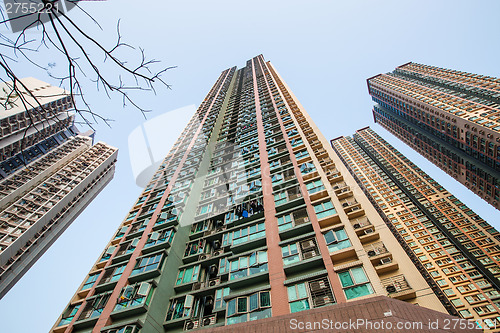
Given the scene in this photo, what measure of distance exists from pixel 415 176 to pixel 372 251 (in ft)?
216

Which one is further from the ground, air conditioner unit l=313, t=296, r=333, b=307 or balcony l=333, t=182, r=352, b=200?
balcony l=333, t=182, r=352, b=200

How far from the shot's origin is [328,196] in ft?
55.0

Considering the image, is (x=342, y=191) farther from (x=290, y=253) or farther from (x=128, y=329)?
(x=128, y=329)

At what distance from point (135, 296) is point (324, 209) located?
12.1m

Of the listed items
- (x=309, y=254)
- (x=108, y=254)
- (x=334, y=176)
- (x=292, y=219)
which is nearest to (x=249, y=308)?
(x=309, y=254)

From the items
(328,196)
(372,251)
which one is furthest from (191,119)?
(372,251)

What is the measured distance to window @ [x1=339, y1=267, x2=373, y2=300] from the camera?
1072cm

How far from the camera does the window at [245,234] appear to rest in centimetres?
1664

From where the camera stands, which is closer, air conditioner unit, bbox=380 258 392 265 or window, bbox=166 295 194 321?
air conditioner unit, bbox=380 258 392 265

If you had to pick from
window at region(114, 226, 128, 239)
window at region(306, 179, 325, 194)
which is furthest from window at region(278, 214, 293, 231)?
window at region(114, 226, 128, 239)

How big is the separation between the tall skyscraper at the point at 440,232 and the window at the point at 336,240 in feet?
124

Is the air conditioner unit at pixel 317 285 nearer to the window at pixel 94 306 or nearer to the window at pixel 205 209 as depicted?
the window at pixel 205 209

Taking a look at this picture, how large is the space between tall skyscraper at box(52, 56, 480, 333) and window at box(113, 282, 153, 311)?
0.22 feet

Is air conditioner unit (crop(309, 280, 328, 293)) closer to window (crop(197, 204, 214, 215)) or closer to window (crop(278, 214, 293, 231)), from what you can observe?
window (crop(278, 214, 293, 231))
